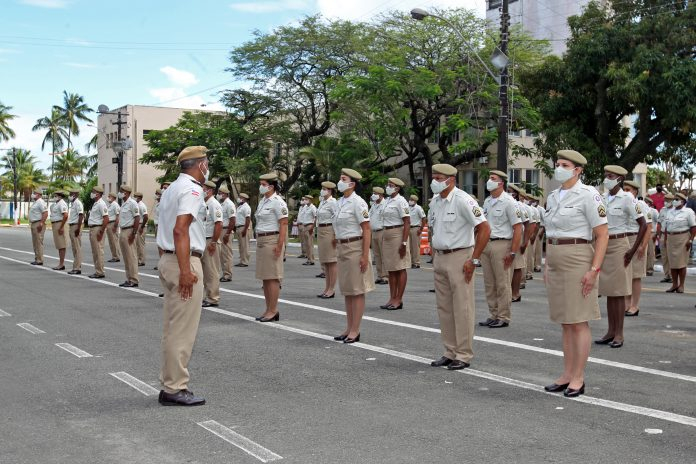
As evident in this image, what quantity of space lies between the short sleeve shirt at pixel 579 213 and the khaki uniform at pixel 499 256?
4.06 metres

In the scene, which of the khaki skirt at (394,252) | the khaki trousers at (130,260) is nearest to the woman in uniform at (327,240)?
the khaki skirt at (394,252)

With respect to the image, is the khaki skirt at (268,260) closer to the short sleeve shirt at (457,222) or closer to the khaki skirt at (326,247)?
the khaki skirt at (326,247)

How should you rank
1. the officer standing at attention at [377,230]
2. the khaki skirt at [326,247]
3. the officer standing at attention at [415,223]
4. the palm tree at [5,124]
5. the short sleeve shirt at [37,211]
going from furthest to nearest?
1. the palm tree at [5,124]
2. the short sleeve shirt at [37,211]
3. the officer standing at attention at [415,223]
4. the officer standing at attention at [377,230]
5. the khaki skirt at [326,247]

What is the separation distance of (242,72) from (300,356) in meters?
40.0

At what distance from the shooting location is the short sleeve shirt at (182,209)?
6645 mm

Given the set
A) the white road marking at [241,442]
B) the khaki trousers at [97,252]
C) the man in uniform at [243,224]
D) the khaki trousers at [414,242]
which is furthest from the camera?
the khaki trousers at [414,242]

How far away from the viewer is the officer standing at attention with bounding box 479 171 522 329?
1136 cm

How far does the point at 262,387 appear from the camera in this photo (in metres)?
7.38

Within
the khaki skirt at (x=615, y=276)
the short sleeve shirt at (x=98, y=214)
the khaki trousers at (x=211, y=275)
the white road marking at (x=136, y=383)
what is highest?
the short sleeve shirt at (x=98, y=214)

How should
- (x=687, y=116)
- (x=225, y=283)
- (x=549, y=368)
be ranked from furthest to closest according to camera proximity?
(x=687, y=116) < (x=225, y=283) < (x=549, y=368)

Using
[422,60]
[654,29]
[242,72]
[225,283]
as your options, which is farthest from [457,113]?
[225,283]

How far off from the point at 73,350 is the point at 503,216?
616 cm

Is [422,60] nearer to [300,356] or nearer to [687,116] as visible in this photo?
[687,116]

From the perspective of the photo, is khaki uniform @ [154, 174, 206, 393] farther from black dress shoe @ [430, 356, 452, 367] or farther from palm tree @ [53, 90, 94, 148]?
palm tree @ [53, 90, 94, 148]
